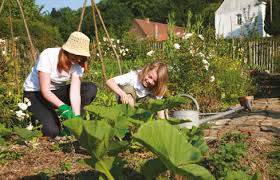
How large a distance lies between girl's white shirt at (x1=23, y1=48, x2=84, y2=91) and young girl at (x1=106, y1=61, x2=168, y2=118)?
379 millimetres

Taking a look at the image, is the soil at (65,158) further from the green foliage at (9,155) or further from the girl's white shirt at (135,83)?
the girl's white shirt at (135,83)

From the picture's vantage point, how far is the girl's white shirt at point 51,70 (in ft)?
13.4

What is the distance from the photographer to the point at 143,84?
421 centimetres

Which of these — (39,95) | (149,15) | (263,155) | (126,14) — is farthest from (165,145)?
(149,15)

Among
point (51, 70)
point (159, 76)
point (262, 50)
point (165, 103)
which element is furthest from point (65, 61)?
point (262, 50)

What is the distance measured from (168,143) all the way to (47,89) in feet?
8.32

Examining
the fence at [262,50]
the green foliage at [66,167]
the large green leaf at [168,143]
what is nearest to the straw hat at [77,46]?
the green foliage at [66,167]

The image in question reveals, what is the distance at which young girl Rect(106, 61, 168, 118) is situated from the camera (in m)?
4.02

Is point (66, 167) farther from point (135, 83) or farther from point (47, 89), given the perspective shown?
point (135, 83)

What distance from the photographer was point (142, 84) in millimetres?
4234

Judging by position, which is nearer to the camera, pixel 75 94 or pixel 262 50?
pixel 75 94

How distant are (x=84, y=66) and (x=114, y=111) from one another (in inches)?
65.6

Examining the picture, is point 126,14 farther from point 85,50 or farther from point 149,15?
point 85,50

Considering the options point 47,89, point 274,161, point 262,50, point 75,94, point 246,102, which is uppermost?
point 47,89
